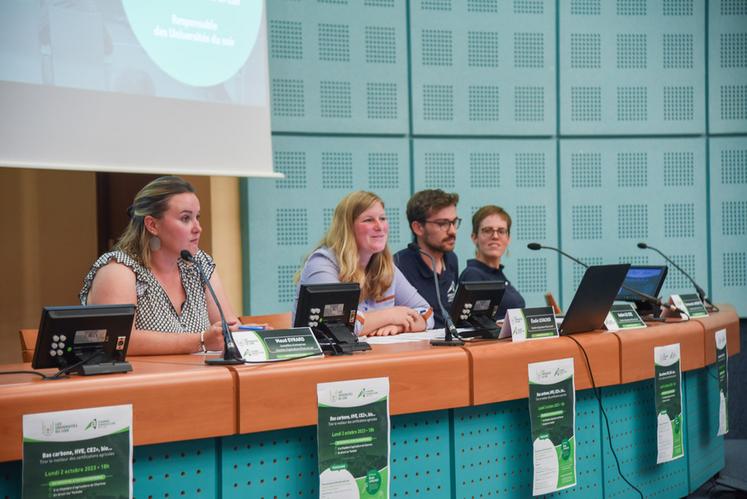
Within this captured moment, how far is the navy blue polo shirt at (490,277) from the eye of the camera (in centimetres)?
354

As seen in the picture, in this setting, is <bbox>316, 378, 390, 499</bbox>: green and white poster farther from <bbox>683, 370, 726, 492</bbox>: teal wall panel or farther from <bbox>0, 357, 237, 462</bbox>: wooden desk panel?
<bbox>683, 370, 726, 492</bbox>: teal wall panel

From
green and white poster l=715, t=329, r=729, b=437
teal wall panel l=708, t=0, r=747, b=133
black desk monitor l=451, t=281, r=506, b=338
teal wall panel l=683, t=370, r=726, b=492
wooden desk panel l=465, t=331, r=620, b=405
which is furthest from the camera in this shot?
teal wall panel l=708, t=0, r=747, b=133

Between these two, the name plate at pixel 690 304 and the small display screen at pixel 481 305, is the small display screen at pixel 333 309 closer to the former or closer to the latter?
the small display screen at pixel 481 305

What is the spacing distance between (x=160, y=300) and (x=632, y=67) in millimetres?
3699

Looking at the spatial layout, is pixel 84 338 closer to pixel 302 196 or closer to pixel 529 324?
pixel 529 324

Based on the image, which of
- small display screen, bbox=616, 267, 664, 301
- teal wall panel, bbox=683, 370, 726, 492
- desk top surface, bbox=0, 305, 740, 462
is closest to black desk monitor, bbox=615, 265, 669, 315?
small display screen, bbox=616, 267, 664, 301

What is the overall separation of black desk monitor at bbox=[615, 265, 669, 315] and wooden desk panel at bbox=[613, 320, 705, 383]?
11.3 inches

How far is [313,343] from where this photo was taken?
6.64 feet

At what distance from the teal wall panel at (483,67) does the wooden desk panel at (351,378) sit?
9.53 feet

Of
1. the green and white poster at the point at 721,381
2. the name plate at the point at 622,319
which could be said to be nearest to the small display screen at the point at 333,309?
the name plate at the point at 622,319

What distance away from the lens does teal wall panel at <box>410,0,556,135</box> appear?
484cm

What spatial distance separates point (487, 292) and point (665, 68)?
330 centimetres

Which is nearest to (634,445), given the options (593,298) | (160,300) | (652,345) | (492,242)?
(652,345)

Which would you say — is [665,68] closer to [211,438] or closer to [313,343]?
[313,343]
